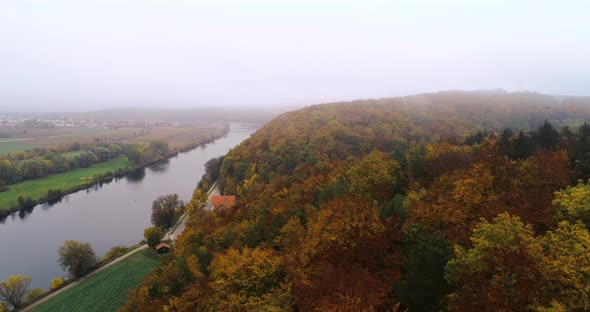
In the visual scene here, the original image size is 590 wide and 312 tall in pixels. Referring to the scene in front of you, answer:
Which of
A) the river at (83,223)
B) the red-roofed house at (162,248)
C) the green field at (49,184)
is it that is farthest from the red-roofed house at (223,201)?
the green field at (49,184)

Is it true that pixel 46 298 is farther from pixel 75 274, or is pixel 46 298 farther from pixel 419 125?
pixel 419 125

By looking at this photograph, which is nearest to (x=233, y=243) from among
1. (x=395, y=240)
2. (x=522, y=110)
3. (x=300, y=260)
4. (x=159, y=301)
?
(x=159, y=301)

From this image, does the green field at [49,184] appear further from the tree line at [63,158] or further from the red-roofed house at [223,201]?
the red-roofed house at [223,201]

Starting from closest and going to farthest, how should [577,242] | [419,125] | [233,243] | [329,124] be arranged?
[577,242], [233,243], [329,124], [419,125]

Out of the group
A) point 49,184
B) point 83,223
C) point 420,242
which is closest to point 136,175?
point 49,184

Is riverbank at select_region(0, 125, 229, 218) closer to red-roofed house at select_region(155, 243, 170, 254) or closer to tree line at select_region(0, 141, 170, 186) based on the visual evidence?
tree line at select_region(0, 141, 170, 186)

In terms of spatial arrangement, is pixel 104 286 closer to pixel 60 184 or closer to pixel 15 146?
pixel 60 184
